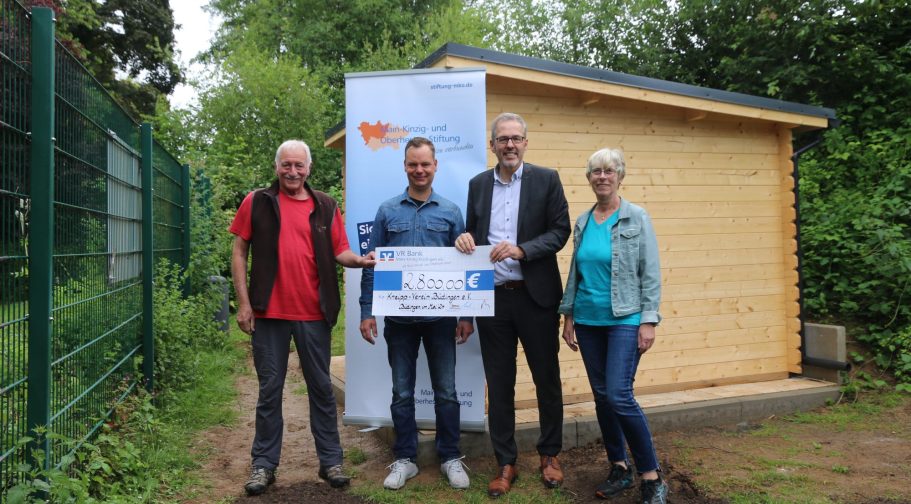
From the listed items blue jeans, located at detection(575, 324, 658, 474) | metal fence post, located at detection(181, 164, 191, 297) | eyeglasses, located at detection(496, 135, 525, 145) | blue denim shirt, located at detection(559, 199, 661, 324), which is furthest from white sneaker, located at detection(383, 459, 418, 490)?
metal fence post, located at detection(181, 164, 191, 297)

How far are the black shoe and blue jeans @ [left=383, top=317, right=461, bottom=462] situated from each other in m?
Result: 0.45

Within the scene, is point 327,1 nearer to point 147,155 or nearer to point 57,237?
point 147,155

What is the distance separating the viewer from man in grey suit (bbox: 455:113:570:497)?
12.6ft

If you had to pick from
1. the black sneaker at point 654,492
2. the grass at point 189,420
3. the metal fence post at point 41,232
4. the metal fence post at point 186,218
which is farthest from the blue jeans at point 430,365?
the metal fence post at point 186,218

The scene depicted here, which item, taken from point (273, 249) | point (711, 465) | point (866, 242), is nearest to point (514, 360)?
point (273, 249)

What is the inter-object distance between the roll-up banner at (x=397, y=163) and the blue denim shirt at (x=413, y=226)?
19.2 inches

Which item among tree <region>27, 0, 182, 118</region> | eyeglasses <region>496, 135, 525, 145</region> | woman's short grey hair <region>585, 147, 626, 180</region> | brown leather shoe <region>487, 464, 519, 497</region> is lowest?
brown leather shoe <region>487, 464, 519, 497</region>

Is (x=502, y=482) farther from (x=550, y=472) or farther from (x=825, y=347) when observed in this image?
(x=825, y=347)

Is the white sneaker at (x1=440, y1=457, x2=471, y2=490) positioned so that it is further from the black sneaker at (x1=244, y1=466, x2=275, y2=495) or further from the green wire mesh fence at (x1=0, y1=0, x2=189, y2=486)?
the green wire mesh fence at (x1=0, y1=0, x2=189, y2=486)

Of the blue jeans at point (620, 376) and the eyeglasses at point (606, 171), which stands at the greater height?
the eyeglasses at point (606, 171)

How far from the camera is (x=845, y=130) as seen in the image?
30.7ft

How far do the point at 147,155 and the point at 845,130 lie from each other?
9087mm

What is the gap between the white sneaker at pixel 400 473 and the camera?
4043mm

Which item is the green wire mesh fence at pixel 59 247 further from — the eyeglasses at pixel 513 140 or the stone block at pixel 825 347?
the stone block at pixel 825 347
